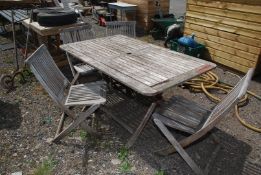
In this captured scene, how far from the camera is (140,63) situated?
393cm

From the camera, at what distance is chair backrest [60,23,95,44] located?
5.38m

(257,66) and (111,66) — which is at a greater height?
(111,66)

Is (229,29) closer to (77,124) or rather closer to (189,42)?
(189,42)

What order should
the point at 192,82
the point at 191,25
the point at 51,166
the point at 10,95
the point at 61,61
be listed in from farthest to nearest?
the point at 191,25, the point at 61,61, the point at 192,82, the point at 10,95, the point at 51,166

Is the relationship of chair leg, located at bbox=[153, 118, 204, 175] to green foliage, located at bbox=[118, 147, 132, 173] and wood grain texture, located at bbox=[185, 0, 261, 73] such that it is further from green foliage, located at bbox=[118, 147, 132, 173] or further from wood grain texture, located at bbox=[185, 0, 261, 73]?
wood grain texture, located at bbox=[185, 0, 261, 73]

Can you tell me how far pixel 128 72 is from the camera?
3.60m

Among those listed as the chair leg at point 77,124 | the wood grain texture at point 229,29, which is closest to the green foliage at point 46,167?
the chair leg at point 77,124

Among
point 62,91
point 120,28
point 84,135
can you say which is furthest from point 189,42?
point 84,135

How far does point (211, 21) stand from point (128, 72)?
4142mm

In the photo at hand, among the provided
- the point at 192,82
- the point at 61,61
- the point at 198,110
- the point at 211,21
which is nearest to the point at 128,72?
the point at 198,110

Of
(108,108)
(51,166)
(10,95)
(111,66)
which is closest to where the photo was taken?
(51,166)

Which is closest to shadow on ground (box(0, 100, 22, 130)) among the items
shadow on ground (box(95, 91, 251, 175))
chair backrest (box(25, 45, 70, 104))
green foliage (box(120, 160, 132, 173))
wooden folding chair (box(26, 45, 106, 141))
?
wooden folding chair (box(26, 45, 106, 141))

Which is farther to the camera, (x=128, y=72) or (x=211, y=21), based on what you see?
(x=211, y=21)

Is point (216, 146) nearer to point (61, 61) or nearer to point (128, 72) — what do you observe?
point (128, 72)
